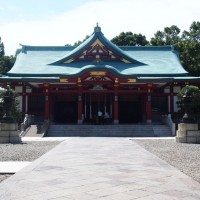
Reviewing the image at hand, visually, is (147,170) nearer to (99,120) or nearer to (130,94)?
(99,120)

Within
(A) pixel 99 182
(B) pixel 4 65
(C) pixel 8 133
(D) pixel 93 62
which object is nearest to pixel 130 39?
(B) pixel 4 65

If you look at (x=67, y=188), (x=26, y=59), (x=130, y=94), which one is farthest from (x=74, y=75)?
(x=67, y=188)

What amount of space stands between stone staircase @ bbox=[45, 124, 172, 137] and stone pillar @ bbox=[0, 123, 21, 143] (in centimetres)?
496

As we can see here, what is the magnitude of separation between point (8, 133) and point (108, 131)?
767 centimetres

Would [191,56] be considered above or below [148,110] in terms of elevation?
above

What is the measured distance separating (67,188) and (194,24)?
45.3m

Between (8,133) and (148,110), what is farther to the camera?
(148,110)

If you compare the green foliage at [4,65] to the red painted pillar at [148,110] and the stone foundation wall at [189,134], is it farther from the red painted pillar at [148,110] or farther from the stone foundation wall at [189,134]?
the stone foundation wall at [189,134]

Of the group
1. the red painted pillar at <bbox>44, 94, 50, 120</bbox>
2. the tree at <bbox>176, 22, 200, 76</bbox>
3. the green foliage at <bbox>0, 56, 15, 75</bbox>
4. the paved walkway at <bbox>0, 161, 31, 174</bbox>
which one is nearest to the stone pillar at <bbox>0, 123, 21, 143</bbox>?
the red painted pillar at <bbox>44, 94, 50, 120</bbox>

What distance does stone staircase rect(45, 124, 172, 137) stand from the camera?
872 inches

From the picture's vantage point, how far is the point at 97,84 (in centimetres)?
2566

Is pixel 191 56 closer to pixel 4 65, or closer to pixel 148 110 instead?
pixel 148 110

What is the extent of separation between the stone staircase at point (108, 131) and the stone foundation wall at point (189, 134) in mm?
4941

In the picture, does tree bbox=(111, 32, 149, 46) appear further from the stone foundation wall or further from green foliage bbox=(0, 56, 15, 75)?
the stone foundation wall
